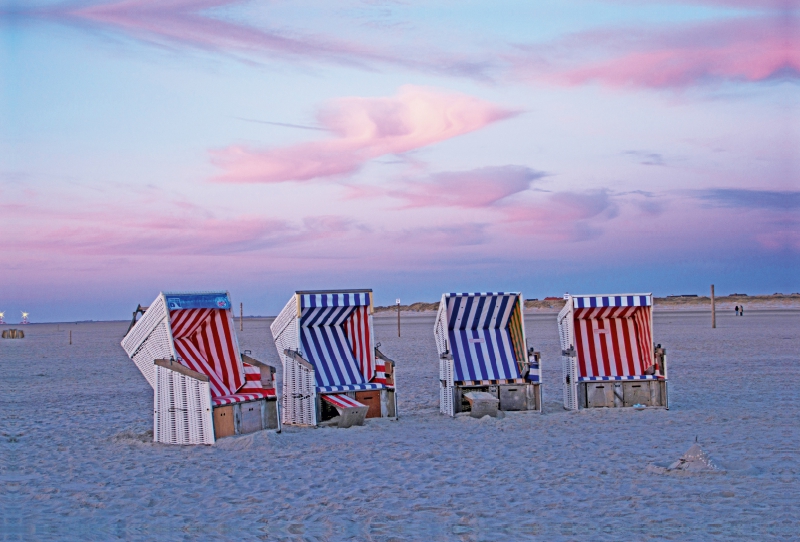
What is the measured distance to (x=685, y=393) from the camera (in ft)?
46.7

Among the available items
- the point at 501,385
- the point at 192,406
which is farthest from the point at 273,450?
the point at 501,385

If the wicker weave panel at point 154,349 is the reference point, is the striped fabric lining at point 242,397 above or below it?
below

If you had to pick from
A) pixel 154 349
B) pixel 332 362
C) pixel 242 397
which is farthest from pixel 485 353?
pixel 154 349

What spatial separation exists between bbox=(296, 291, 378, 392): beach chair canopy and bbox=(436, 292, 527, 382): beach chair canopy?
1.26m

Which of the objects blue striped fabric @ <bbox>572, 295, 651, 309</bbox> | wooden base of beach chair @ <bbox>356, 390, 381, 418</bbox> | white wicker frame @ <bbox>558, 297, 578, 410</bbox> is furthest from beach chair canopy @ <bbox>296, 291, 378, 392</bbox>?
blue striped fabric @ <bbox>572, 295, 651, 309</bbox>

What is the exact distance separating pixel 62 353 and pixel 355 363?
2231 cm

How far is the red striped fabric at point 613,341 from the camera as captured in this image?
1316cm

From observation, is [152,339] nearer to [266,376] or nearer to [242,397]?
[242,397]

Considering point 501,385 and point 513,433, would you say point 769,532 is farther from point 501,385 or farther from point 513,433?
point 501,385

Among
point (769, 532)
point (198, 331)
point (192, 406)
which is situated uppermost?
point (198, 331)

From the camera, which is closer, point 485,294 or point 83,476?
point 83,476

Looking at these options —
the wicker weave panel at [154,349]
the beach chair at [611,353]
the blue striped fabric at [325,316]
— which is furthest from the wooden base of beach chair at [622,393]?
the wicker weave panel at [154,349]

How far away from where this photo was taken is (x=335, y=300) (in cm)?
1205

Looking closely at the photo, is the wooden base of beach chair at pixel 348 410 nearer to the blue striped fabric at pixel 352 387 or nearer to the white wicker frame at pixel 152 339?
the blue striped fabric at pixel 352 387
